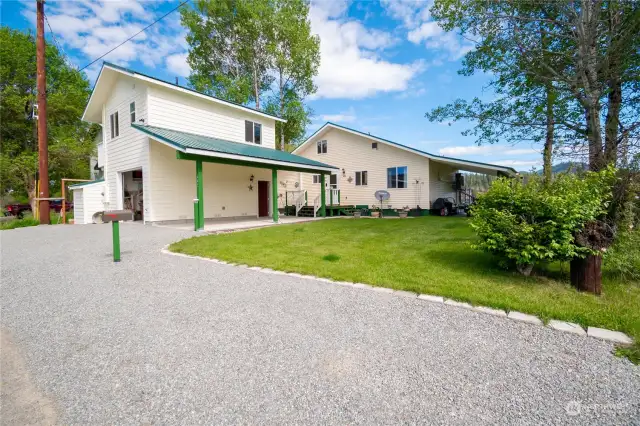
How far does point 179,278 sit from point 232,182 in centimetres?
1107

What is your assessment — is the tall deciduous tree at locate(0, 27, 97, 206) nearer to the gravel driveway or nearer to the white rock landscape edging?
the gravel driveway

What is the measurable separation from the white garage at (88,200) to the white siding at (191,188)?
350cm

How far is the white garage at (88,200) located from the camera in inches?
512

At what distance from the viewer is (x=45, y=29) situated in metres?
12.9

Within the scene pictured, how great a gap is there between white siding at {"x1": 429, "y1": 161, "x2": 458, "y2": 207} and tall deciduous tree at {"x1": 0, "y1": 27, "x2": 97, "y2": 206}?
78.4 ft

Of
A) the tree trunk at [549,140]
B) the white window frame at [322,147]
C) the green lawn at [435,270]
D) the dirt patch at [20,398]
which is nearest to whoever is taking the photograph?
the dirt patch at [20,398]

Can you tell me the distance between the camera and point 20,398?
1943 mm

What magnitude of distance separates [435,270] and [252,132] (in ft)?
46.0

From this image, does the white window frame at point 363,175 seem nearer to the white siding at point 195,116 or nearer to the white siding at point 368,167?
the white siding at point 368,167

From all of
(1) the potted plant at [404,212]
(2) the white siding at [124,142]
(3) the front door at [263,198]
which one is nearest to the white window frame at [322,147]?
(3) the front door at [263,198]

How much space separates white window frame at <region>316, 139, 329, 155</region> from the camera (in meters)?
20.1

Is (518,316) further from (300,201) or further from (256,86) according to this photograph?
(256,86)

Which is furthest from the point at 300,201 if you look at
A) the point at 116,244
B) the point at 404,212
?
the point at 116,244

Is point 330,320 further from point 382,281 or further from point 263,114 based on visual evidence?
point 263,114
